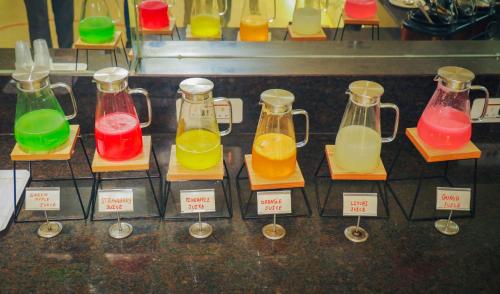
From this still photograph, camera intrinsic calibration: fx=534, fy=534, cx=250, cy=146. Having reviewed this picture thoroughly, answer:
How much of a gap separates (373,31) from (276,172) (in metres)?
0.63

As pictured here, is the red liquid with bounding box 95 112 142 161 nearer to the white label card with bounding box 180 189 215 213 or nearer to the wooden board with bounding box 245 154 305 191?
the white label card with bounding box 180 189 215 213

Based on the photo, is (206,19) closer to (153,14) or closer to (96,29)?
(153,14)

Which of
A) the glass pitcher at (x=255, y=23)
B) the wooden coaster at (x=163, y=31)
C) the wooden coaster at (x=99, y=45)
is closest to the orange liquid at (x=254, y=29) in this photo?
the glass pitcher at (x=255, y=23)

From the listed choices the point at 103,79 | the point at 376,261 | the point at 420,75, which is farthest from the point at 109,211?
the point at 420,75

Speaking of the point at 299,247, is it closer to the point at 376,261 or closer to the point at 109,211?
the point at 376,261

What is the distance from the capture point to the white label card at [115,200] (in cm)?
105

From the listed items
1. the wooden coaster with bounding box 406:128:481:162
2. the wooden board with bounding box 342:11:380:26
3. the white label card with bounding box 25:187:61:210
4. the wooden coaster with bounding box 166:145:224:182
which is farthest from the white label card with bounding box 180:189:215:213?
the wooden board with bounding box 342:11:380:26

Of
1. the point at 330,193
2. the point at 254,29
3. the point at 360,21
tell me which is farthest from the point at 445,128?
the point at 254,29

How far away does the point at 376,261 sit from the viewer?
1.05 m

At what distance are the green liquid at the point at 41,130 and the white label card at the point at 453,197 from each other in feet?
2.50

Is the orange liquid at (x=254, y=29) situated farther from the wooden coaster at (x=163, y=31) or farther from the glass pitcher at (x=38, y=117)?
the glass pitcher at (x=38, y=117)

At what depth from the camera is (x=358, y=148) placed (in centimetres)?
101

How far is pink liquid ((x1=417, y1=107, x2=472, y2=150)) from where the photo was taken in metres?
1.06

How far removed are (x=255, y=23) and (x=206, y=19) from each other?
0.43ft
